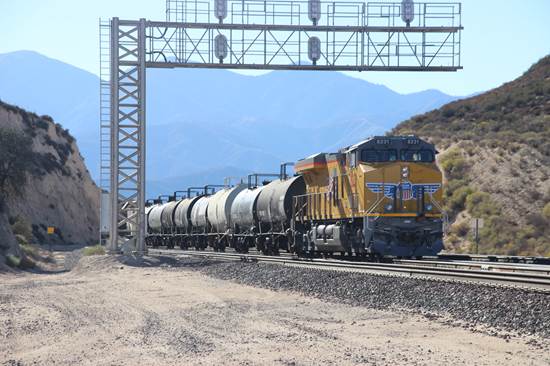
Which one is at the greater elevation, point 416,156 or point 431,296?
point 416,156

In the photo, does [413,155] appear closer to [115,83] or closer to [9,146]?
[115,83]

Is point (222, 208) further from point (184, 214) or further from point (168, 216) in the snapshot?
point (168, 216)

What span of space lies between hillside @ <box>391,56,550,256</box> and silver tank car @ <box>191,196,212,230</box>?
12180mm

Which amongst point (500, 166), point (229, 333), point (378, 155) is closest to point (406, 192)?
point (378, 155)

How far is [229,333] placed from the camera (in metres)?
12.5

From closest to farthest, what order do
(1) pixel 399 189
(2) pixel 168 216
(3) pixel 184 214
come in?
1. (1) pixel 399 189
2. (3) pixel 184 214
3. (2) pixel 168 216

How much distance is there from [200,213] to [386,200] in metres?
22.4

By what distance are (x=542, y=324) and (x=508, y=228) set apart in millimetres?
29525

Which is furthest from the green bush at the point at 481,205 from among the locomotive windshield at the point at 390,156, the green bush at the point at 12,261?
the green bush at the point at 12,261

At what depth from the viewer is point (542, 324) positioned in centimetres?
1178

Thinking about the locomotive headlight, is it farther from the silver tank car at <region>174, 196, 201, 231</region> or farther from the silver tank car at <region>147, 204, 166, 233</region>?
the silver tank car at <region>147, 204, 166, 233</region>

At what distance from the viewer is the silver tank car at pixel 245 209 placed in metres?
35.6

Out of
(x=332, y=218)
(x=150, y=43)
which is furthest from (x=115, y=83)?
(x=332, y=218)

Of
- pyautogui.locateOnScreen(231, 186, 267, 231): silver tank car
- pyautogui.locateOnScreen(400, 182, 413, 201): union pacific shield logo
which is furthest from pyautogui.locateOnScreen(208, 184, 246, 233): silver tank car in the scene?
pyautogui.locateOnScreen(400, 182, 413, 201): union pacific shield logo
